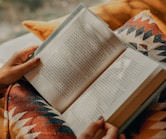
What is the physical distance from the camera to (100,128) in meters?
0.81

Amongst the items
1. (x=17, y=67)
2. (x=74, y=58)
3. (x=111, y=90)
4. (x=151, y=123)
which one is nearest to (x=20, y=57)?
(x=17, y=67)

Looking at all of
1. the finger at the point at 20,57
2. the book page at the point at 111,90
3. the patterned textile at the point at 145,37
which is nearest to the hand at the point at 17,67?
the finger at the point at 20,57

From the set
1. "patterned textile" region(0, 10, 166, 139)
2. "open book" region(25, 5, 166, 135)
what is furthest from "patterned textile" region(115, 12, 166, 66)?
"open book" region(25, 5, 166, 135)

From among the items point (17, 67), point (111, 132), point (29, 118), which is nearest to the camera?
point (111, 132)

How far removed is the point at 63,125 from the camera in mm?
876

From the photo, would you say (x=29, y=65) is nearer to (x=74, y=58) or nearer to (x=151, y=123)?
(x=74, y=58)

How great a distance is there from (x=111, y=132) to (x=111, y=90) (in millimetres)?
127

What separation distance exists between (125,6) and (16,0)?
110 cm

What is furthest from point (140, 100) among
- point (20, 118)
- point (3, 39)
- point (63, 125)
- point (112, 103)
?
point (3, 39)

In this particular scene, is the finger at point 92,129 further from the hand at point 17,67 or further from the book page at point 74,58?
the hand at point 17,67

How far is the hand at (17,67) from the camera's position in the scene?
100cm

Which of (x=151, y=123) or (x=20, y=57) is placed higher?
(x=20, y=57)

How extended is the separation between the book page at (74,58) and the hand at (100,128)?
5.9 inches

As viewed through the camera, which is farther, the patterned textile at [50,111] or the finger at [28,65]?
the finger at [28,65]
